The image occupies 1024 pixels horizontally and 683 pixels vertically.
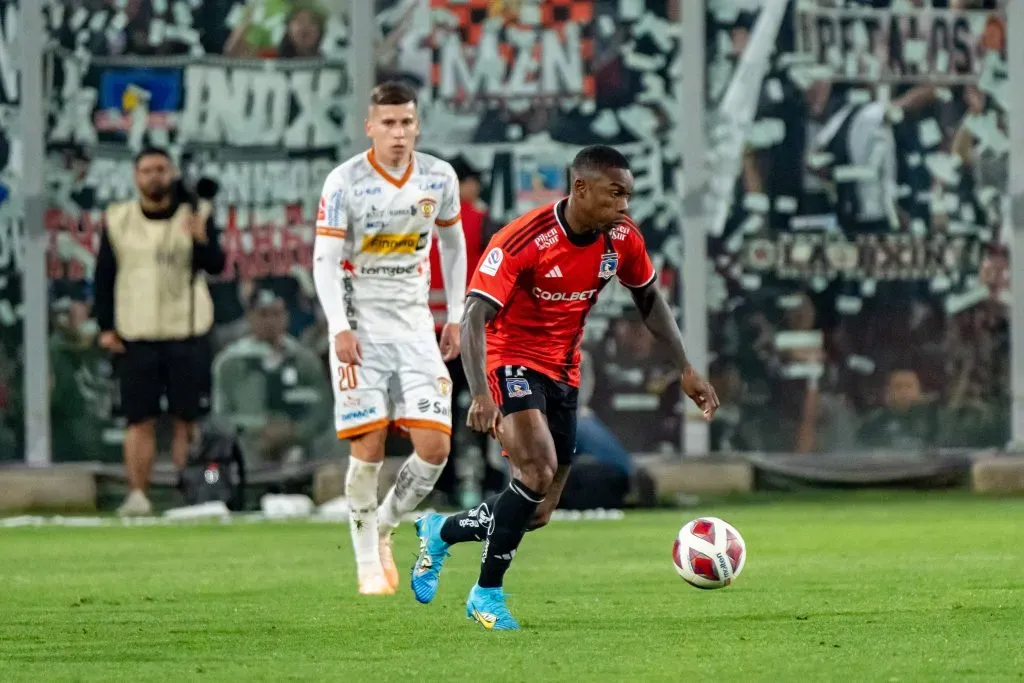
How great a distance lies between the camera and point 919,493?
1656 centimetres

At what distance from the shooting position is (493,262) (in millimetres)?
7793

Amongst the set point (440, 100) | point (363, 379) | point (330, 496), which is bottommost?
point (330, 496)

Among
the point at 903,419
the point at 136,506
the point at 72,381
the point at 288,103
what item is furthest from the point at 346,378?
the point at 903,419

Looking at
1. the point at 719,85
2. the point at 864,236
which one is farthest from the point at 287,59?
the point at 864,236

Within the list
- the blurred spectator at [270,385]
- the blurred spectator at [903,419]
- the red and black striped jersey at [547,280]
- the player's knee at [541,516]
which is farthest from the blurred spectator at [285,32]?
the player's knee at [541,516]

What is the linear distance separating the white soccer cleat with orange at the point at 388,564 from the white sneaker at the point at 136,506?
18.8ft

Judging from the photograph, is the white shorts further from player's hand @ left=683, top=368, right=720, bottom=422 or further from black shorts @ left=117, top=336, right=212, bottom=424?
black shorts @ left=117, top=336, right=212, bottom=424

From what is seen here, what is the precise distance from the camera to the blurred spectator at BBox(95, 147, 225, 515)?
598 inches

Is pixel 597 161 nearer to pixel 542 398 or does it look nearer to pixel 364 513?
pixel 542 398

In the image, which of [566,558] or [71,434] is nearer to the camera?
[566,558]

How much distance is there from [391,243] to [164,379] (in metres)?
6.06

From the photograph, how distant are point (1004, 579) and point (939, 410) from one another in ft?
27.3

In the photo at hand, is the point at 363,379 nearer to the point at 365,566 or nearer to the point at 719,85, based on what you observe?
the point at 365,566

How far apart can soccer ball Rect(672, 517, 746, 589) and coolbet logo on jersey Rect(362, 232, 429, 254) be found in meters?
2.03
